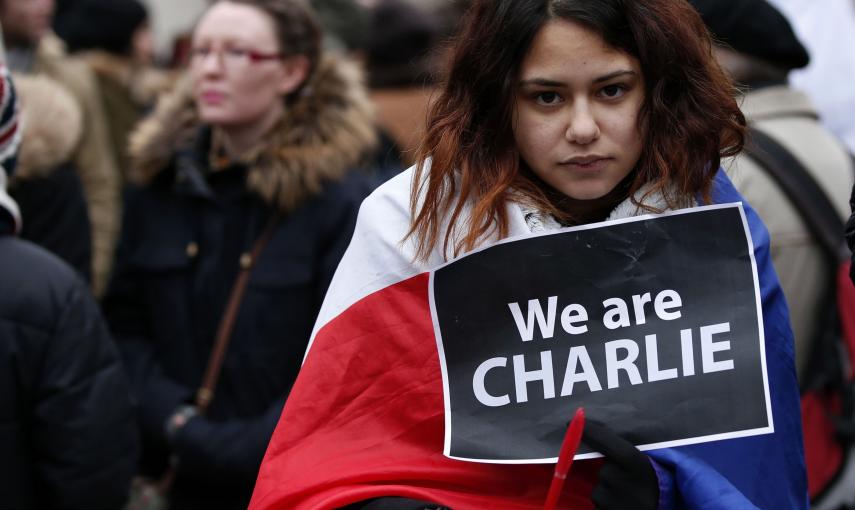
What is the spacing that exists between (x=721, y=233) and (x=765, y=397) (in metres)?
0.33

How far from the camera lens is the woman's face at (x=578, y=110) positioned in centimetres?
222

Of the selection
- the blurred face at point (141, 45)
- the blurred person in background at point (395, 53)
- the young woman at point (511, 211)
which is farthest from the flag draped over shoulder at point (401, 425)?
the blurred face at point (141, 45)

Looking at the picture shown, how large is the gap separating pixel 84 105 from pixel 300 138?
218 cm

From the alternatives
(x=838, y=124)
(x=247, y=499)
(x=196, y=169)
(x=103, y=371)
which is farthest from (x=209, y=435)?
(x=838, y=124)

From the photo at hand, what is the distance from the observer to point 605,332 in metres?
2.24

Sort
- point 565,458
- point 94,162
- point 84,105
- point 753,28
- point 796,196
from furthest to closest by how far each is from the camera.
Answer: point 84,105
point 94,162
point 753,28
point 796,196
point 565,458

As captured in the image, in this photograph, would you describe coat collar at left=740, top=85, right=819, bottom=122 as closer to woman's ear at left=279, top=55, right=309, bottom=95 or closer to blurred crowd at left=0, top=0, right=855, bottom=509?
blurred crowd at left=0, top=0, right=855, bottom=509

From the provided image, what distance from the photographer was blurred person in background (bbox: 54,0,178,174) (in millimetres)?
6324

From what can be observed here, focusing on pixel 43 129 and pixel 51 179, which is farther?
pixel 51 179

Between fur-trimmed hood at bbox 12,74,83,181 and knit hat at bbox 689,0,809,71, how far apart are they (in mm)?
2038

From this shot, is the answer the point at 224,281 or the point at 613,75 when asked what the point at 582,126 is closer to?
the point at 613,75

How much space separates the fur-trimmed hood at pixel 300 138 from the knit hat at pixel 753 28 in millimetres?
1202

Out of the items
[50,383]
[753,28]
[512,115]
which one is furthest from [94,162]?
[512,115]

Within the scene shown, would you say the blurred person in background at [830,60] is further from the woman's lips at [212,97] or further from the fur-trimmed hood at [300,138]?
the woman's lips at [212,97]
